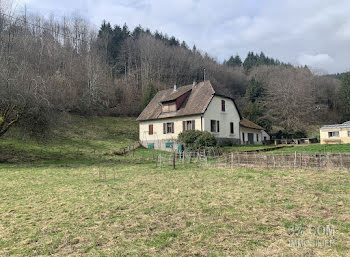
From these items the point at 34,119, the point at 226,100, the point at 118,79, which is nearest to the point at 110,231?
the point at 34,119

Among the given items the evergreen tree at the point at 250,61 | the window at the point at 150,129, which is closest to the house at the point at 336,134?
the window at the point at 150,129

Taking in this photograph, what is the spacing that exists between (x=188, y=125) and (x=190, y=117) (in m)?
0.99

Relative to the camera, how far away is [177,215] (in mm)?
7195

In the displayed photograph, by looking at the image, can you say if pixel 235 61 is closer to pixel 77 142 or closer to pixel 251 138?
pixel 251 138

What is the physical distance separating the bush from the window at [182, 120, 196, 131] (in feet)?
10.1

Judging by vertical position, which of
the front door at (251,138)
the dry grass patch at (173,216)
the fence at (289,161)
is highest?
the front door at (251,138)

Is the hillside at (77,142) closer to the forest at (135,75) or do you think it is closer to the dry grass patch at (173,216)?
the forest at (135,75)

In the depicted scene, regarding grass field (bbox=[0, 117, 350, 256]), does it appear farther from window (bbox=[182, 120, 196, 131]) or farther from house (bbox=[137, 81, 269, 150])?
house (bbox=[137, 81, 269, 150])

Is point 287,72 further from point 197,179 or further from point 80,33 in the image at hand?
point 197,179

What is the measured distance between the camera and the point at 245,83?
7538 centimetres

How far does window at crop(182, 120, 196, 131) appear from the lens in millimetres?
31594

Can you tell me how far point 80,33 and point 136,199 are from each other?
56.8 m

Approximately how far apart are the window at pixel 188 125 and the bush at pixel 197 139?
3.07m

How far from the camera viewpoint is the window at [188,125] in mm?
31594
